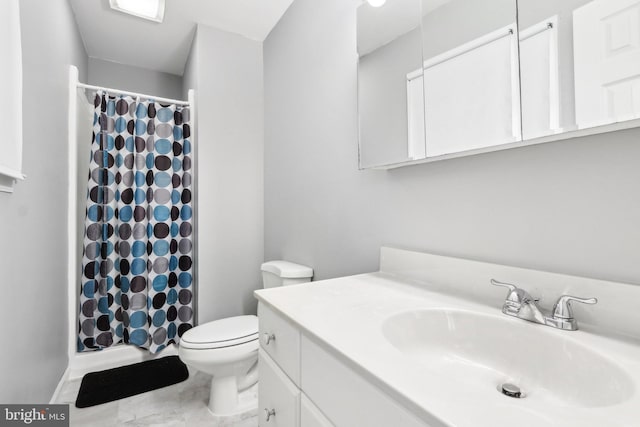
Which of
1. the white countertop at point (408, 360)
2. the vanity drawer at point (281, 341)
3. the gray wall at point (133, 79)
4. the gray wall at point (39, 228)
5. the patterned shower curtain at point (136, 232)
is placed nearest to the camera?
the white countertop at point (408, 360)

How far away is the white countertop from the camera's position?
40 cm

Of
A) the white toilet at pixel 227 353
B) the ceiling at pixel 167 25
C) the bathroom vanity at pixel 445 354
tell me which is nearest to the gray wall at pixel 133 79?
the ceiling at pixel 167 25

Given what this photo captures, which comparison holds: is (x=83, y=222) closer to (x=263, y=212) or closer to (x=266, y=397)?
(x=263, y=212)

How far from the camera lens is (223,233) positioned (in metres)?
2.28

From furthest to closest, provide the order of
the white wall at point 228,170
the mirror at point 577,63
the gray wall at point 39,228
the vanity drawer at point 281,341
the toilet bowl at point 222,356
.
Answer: the white wall at point 228,170 < the toilet bowl at point 222,356 < the gray wall at point 39,228 < the vanity drawer at point 281,341 < the mirror at point 577,63

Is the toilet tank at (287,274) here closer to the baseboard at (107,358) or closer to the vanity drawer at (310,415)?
the vanity drawer at (310,415)

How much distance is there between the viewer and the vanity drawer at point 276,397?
0.79 meters

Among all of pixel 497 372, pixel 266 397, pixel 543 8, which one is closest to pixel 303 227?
pixel 266 397

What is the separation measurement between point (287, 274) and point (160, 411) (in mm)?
965

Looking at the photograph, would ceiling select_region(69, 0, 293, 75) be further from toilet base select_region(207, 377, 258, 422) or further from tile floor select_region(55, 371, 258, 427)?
tile floor select_region(55, 371, 258, 427)

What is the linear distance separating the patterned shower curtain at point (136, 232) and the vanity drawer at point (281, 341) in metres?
1.52

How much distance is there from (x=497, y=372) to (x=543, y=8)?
36.0 inches

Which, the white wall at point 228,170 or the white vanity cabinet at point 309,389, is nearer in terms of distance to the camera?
the white vanity cabinet at point 309,389

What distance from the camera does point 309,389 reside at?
0.72 meters
